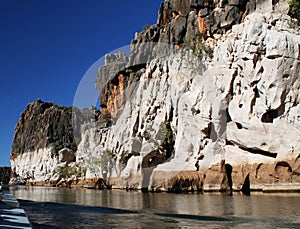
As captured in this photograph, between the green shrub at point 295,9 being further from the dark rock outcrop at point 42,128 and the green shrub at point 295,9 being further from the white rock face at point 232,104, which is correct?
the dark rock outcrop at point 42,128

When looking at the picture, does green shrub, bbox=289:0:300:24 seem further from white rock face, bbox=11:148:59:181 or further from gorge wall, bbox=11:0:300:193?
white rock face, bbox=11:148:59:181

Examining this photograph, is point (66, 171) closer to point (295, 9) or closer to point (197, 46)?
point (197, 46)

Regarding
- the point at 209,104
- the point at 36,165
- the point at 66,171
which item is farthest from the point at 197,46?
the point at 36,165

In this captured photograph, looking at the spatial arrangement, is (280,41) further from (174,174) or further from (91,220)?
(91,220)

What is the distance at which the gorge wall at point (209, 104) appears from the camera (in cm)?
3588

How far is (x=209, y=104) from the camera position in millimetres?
43875

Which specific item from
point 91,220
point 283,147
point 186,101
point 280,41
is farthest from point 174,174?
point 91,220

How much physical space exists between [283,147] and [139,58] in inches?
1680

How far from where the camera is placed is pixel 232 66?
4394 centimetres

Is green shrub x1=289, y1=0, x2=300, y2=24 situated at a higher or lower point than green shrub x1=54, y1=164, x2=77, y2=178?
higher

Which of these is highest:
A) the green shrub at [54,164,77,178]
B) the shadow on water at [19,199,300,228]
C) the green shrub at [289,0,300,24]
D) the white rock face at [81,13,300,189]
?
the green shrub at [289,0,300,24]

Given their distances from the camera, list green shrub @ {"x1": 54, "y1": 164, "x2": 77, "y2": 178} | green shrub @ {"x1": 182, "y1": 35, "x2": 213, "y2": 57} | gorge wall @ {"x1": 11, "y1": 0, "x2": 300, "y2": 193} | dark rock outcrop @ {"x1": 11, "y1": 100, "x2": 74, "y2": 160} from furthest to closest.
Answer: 1. dark rock outcrop @ {"x1": 11, "y1": 100, "x2": 74, "y2": 160}
2. green shrub @ {"x1": 54, "y1": 164, "x2": 77, "y2": 178}
3. green shrub @ {"x1": 182, "y1": 35, "x2": 213, "y2": 57}
4. gorge wall @ {"x1": 11, "y1": 0, "x2": 300, "y2": 193}

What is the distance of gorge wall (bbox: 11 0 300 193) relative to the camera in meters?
35.9

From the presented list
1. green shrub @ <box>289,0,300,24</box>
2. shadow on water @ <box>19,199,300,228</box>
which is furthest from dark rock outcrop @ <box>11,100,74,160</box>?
shadow on water @ <box>19,199,300,228</box>
